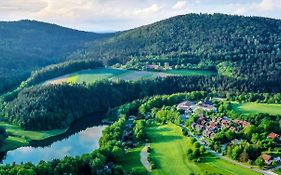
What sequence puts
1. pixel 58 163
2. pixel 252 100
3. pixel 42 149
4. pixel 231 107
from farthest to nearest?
pixel 252 100 < pixel 231 107 < pixel 42 149 < pixel 58 163

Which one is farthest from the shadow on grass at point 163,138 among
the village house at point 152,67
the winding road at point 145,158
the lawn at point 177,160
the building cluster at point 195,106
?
the village house at point 152,67

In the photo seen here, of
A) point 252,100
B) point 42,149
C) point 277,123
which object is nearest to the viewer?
point 277,123

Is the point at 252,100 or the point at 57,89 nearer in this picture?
the point at 252,100

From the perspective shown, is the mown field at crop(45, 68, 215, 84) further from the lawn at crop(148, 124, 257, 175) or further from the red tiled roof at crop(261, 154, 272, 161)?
the red tiled roof at crop(261, 154, 272, 161)

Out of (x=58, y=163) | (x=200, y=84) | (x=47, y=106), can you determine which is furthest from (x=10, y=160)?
(x=200, y=84)

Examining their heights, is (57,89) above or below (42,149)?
above

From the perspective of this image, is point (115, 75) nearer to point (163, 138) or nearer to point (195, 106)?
point (195, 106)

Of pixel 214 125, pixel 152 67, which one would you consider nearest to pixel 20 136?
pixel 214 125

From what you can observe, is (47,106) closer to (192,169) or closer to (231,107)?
(231,107)
